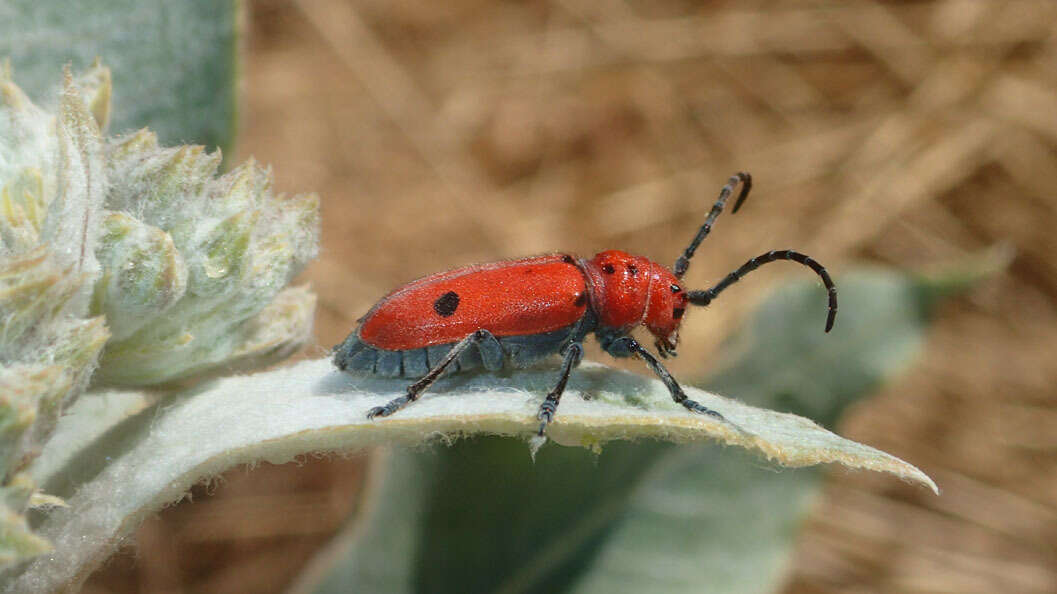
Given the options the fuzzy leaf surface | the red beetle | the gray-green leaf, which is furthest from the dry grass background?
the fuzzy leaf surface

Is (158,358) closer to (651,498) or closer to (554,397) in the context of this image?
(554,397)

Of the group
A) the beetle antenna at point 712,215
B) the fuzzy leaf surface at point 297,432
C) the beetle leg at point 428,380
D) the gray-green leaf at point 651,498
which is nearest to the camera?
the fuzzy leaf surface at point 297,432

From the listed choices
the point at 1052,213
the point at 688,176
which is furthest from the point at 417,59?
the point at 1052,213

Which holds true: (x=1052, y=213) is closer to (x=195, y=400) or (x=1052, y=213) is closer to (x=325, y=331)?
(x=325, y=331)

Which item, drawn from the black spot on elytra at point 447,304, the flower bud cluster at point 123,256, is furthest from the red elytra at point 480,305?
the flower bud cluster at point 123,256

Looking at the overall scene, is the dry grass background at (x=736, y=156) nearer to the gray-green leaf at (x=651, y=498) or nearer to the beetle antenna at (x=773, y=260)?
the gray-green leaf at (x=651, y=498)
